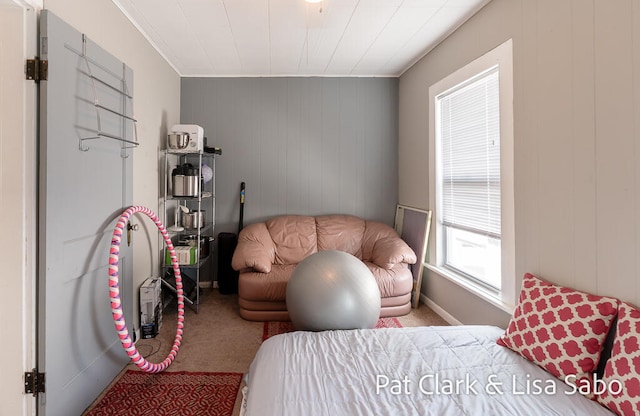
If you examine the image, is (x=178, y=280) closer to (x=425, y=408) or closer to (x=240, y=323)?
(x=240, y=323)

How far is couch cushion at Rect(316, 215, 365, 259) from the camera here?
143 inches

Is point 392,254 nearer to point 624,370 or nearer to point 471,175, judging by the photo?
point 471,175

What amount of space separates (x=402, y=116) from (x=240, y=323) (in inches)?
124

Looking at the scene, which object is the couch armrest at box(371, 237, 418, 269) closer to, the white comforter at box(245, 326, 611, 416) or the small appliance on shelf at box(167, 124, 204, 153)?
the white comforter at box(245, 326, 611, 416)

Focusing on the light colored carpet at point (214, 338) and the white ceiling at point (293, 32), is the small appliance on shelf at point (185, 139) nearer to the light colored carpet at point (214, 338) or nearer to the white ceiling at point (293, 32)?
the white ceiling at point (293, 32)

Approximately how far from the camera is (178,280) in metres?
2.63

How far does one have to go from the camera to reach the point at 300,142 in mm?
3939

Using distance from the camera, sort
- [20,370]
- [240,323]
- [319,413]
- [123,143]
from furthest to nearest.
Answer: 1. [240,323]
2. [123,143]
3. [20,370]
4. [319,413]

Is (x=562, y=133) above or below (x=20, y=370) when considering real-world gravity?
above

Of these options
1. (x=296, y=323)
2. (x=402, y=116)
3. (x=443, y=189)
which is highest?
(x=402, y=116)

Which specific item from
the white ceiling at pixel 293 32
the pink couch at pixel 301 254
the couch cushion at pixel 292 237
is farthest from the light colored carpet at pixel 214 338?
the white ceiling at pixel 293 32

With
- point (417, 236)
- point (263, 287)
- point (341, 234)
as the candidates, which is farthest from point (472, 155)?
point (263, 287)

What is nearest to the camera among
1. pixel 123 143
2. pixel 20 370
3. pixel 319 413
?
pixel 319 413

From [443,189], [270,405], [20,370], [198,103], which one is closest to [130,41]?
[198,103]
